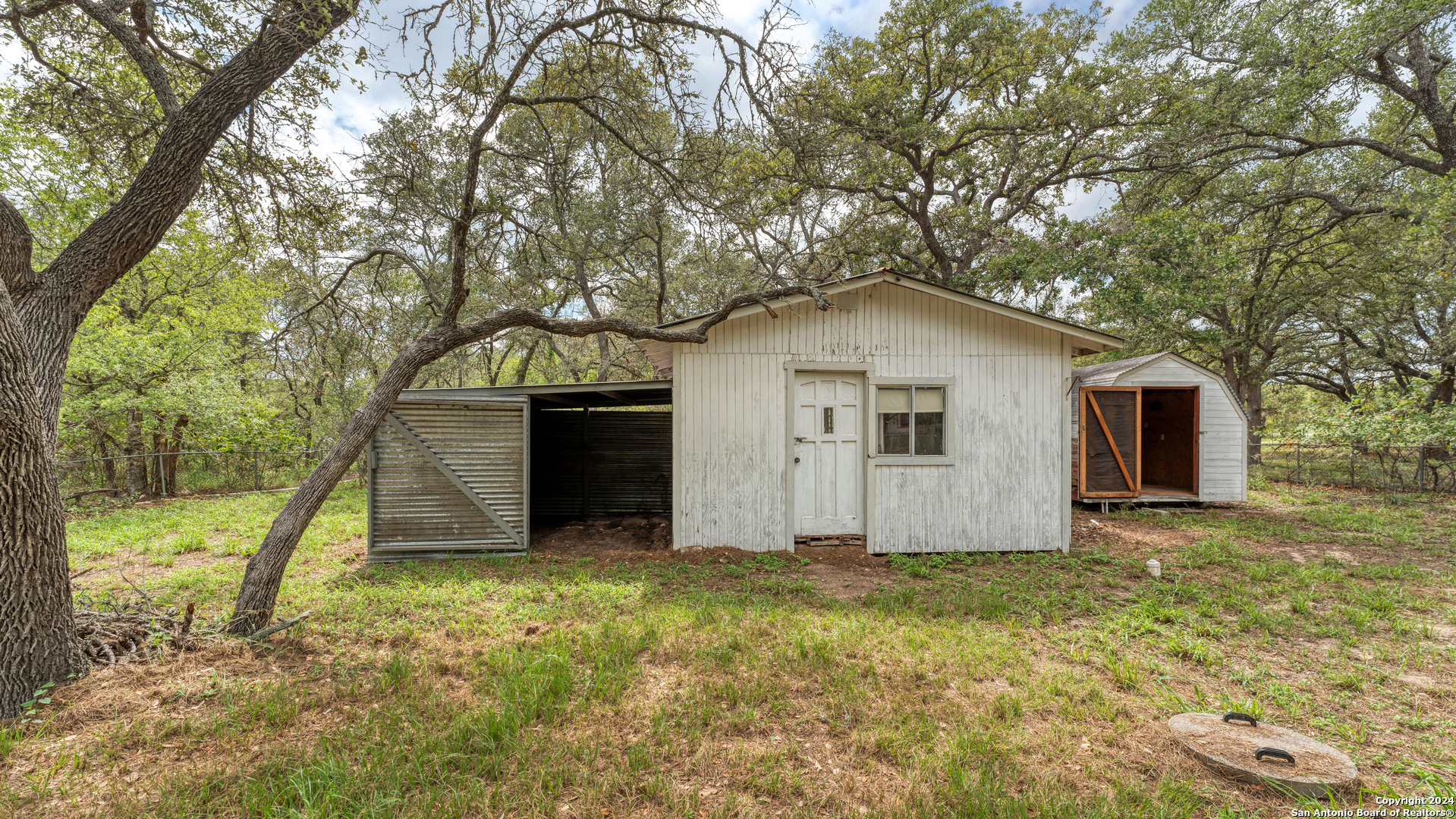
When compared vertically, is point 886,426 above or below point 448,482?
above

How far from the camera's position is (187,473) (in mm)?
13719

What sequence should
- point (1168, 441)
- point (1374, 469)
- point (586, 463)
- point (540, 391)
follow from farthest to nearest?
point (1374, 469) → point (1168, 441) → point (586, 463) → point (540, 391)

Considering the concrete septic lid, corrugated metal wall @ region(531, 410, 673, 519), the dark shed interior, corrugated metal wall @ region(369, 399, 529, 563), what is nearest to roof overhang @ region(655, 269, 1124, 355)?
corrugated metal wall @ region(369, 399, 529, 563)

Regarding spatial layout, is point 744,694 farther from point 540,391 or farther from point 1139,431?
point 1139,431

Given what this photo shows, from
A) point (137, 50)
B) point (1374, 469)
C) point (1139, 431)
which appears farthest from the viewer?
point (1374, 469)

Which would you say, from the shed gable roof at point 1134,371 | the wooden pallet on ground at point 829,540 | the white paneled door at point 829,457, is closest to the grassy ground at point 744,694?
the wooden pallet on ground at point 829,540

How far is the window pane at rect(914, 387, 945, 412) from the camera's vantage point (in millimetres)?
6441

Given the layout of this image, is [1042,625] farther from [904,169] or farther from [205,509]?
[205,509]

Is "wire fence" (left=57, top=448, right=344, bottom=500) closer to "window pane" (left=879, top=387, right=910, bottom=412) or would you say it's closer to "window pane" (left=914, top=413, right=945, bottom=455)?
"window pane" (left=879, top=387, right=910, bottom=412)

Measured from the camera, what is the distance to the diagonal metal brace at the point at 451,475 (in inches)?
239

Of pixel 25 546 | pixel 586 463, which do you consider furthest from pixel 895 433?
pixel 25 546

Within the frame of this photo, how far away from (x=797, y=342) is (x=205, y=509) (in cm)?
1097

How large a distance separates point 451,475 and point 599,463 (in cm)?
356

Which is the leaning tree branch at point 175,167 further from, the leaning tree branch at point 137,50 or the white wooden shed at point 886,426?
the white wooden shed at point 886,426
